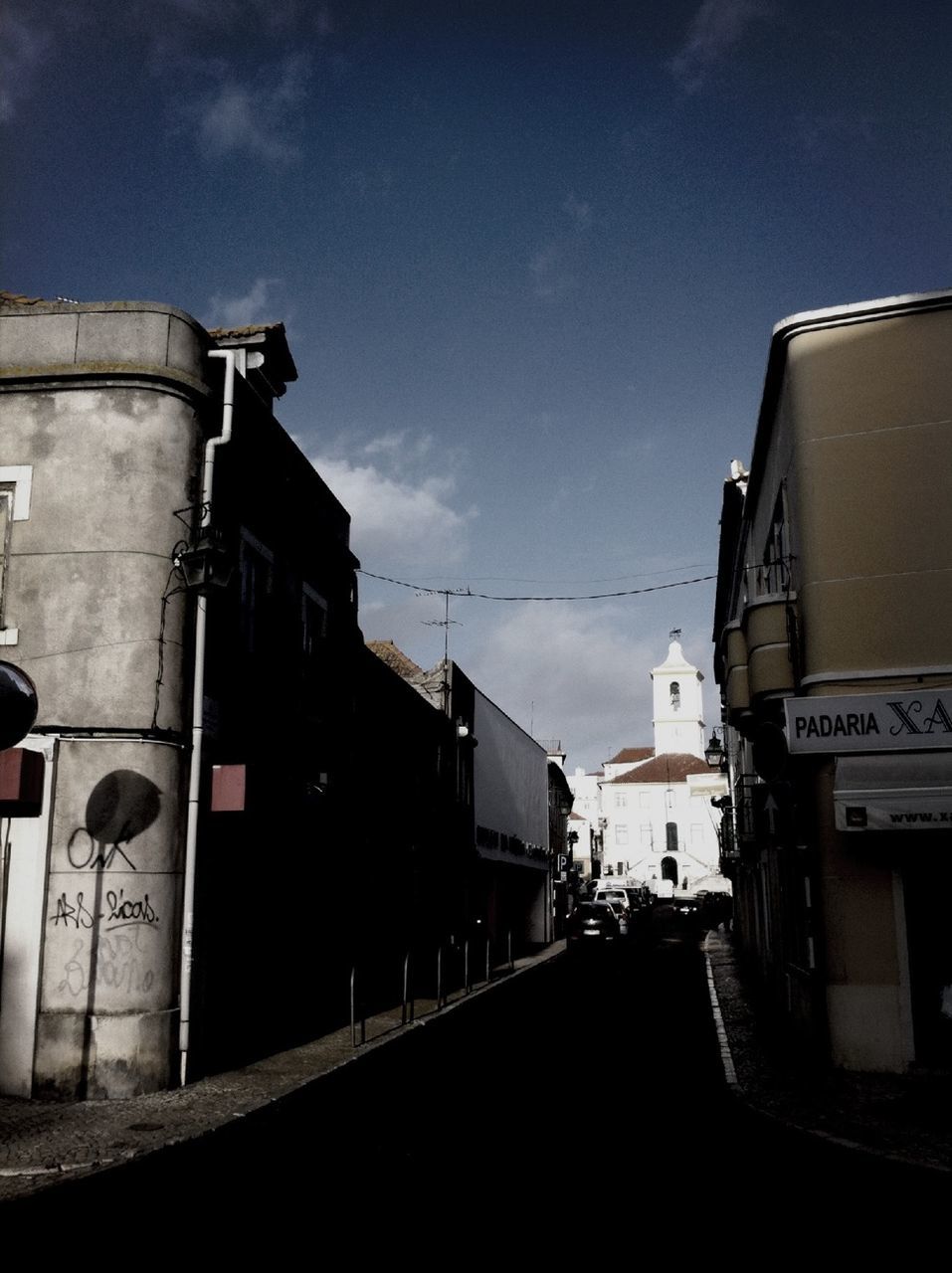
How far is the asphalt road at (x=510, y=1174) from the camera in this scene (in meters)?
6.52

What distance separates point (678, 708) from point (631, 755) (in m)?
19.7

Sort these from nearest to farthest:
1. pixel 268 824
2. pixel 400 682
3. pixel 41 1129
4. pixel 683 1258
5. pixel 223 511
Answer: pixel 683 1258
pixel 41 1129
pixel 223 511
pixel 268 824
pixel 400 682

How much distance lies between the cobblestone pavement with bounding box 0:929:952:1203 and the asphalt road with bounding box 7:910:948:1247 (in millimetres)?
302

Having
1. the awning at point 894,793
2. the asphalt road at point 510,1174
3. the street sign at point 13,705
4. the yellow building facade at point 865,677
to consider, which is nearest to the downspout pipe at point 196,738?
the asphalt road at point 510,1174

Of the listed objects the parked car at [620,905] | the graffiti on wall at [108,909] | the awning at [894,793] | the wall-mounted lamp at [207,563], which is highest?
the wall-mounted lamp at [207,563]

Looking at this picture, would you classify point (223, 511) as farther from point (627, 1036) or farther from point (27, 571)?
point (627, 1036)

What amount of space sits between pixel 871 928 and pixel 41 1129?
8576mm

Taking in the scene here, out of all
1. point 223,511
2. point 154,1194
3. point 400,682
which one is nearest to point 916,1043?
point 154,1194

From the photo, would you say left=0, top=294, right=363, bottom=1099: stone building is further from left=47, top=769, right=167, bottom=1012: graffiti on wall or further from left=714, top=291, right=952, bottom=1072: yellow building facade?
left=714, top=291, right=952, bottom=1072: yellow building facade

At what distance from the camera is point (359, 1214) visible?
685 centimetres

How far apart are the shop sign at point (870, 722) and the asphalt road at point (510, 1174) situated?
3.96 metres

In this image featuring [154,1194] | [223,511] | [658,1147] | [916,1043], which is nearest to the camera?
[154,1194]

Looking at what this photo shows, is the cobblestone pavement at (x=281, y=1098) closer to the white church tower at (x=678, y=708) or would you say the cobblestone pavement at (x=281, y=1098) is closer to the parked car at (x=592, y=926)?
the parked car at (x=592, y=926)

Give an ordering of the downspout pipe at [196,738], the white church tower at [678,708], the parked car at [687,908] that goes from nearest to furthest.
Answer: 1. the downspout pipe at [196,738]
2. the parked car at [687,908]
3. the white church tower at [678,708]
